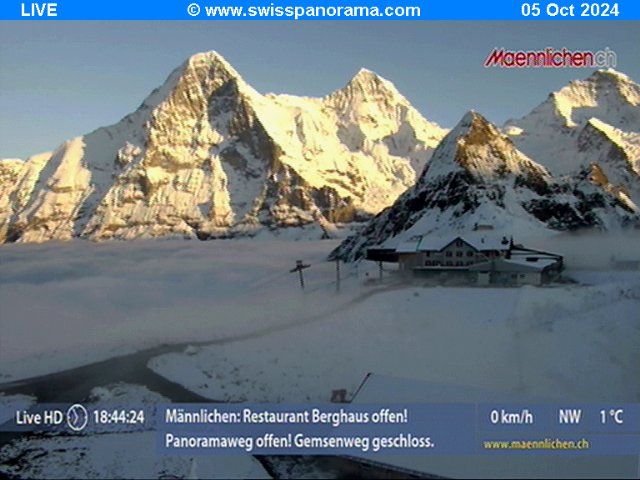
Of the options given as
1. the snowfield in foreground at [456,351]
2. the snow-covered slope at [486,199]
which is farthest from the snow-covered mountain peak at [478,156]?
the snowfield in foreground at [456,351]

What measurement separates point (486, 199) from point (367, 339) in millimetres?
64469

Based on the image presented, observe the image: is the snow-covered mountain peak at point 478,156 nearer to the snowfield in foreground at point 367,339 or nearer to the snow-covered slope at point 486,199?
the snow-covered slope at point 486,199

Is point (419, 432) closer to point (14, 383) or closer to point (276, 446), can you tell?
point (276, 446)

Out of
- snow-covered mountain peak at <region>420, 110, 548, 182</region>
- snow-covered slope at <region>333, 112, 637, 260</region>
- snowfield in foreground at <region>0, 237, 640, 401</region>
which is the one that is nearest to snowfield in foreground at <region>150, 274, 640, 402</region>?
snowfield in foreground at <region>0, 237, 640, 401</region>

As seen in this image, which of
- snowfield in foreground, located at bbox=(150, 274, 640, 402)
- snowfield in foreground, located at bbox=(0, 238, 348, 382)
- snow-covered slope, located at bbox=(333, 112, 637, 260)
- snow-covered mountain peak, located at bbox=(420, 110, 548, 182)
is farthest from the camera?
snow-covered mountain peak, located at bbox=(420, 110, 548, 182)

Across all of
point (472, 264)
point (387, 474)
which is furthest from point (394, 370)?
point (472, 264)

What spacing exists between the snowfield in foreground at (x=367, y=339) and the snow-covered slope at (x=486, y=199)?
112 feet

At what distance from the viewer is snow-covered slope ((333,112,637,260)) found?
299 ft

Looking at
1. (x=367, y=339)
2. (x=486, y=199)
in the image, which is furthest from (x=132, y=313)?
(x=486, y=199)

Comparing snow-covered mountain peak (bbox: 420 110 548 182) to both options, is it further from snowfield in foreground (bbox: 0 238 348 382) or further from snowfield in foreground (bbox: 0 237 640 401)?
snowfield in foreground (bbox: 0 237 640 401)

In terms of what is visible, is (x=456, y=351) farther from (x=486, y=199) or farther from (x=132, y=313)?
(x=486, y=199)

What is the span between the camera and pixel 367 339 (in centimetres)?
3750

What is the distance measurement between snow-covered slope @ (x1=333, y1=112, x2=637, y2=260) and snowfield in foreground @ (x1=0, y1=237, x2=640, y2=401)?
34096mm

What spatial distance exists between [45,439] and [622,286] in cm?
4239
